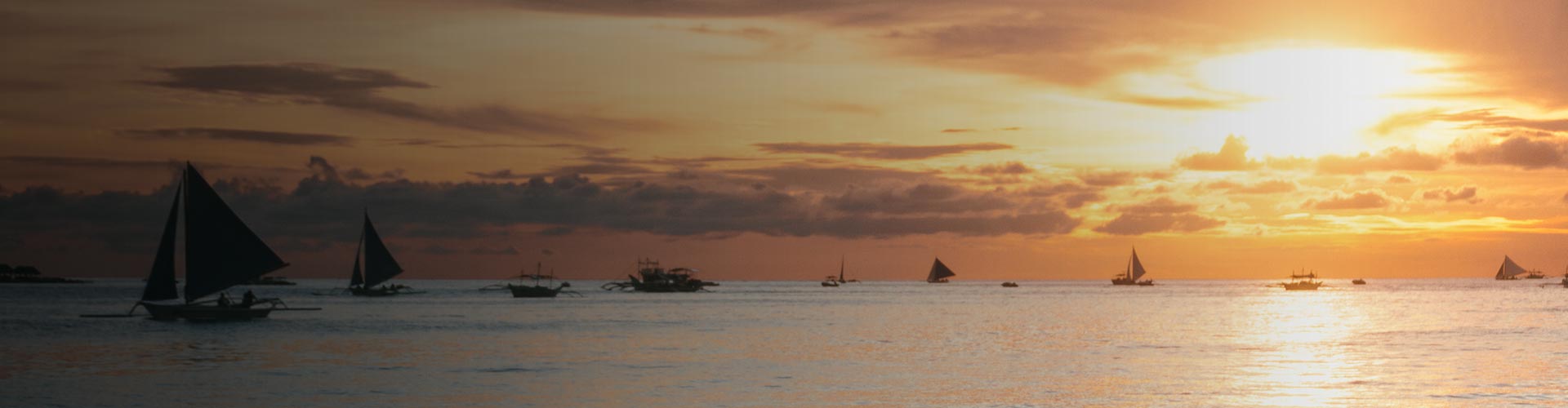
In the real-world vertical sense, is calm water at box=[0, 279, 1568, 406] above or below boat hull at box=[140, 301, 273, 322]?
below

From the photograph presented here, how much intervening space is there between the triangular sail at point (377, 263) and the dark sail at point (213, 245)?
2662 inches

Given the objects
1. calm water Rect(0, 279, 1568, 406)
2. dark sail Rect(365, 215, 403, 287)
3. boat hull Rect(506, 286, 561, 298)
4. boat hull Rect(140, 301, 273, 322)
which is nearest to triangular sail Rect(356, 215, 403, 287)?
dark sail Rect(365, 215, 403, 287)

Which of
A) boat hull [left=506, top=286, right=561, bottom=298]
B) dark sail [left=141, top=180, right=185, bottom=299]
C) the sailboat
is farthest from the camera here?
boat hull [left=506, top=286, right=561, bottom=298]

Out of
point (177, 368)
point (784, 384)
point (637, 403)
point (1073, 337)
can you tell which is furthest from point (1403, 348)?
point (177, 368)

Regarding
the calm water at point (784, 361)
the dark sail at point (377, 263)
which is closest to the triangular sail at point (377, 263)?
the dark sail at point (377, 263)

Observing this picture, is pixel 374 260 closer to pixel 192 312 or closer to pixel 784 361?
pixel 192 312

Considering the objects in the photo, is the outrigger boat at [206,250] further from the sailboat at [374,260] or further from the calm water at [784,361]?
the sailboat at [374,260]

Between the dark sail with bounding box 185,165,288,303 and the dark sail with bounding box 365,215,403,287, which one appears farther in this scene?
the dark sail with bounding box 365,215,403,287

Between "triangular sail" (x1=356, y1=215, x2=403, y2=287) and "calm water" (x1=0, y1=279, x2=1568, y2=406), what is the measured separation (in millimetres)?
38853

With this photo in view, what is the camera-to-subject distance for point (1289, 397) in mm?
40406

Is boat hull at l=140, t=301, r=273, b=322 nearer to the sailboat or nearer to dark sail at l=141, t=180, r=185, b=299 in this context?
dark sail at l=141, t=180, r=185, b=299

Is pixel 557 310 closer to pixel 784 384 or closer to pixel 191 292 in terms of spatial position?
pixel 191 292

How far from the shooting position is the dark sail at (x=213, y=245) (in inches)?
2943

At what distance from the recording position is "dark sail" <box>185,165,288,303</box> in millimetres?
74750
